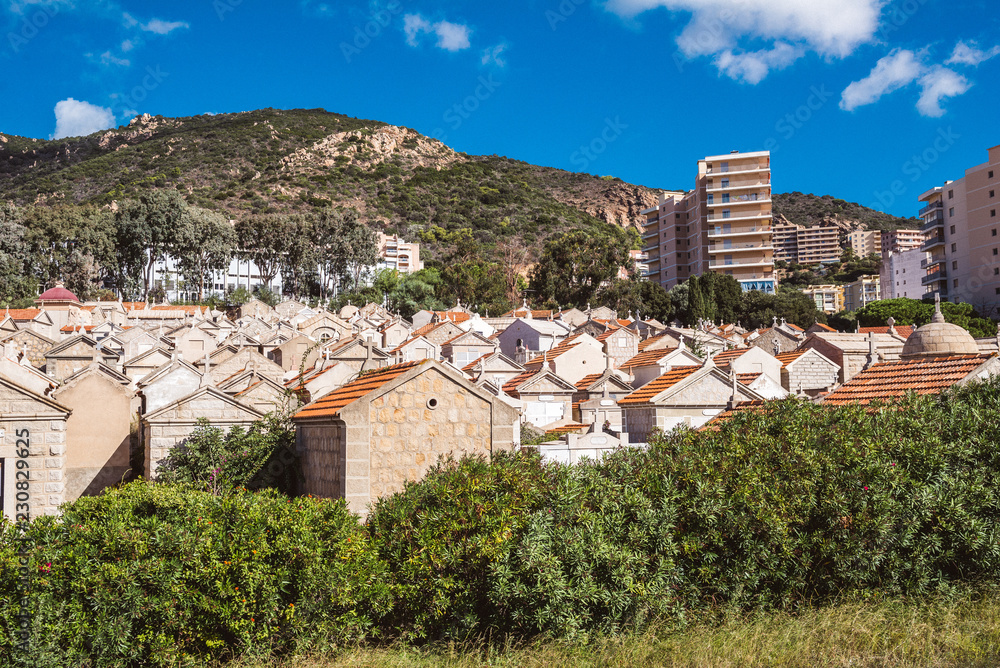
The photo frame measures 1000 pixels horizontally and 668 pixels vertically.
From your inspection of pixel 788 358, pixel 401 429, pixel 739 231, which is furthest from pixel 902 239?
pixel 401 429

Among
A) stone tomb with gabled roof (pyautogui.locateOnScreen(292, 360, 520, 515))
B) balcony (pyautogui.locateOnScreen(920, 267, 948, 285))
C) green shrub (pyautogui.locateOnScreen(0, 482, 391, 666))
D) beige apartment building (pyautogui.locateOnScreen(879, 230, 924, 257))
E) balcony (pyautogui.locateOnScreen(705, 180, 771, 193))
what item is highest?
beige apartment building (pyautogui.locateOnScreen(879, 230, 924, 257))

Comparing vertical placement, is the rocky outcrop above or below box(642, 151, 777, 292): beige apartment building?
above

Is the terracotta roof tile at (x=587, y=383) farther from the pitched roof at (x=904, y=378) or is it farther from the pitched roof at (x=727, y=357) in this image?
the pitched roof at (x=904, y=378)

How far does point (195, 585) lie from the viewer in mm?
7914

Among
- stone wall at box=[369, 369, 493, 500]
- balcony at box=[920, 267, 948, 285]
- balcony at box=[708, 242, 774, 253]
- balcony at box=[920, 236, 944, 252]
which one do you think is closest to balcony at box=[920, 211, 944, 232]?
balcony at box=[920, 236, 944, 252]

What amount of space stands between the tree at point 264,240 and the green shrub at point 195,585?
92278 mm

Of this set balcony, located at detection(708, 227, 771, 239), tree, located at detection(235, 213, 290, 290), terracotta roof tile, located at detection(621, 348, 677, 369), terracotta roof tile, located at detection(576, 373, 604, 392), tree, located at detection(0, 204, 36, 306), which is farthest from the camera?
balcony, located at detection(708, 227, 771, 239)

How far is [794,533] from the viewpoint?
30.3 feet

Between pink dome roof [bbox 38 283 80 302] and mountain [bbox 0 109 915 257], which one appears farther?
mountain [bbox 0 109 915 257]

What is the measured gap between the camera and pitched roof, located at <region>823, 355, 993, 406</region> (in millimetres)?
15062

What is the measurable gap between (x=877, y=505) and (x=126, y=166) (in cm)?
16207

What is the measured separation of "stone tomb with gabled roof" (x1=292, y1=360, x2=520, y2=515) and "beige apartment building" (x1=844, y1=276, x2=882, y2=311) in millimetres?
158619

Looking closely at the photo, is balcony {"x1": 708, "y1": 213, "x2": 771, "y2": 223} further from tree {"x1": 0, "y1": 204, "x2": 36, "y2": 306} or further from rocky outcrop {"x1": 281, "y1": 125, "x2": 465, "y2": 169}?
tree {"x1": 0, "y1": 204, "x2": 36, "y2": 306}

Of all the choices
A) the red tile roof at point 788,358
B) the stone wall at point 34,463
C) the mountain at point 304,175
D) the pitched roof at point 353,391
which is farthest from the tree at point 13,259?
the pitched roof at point 353,391
